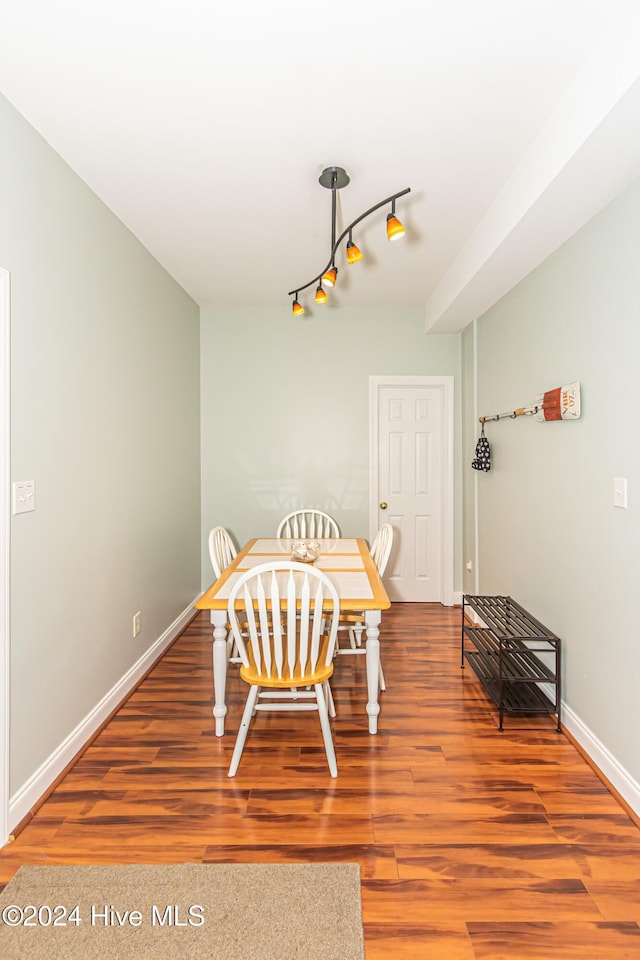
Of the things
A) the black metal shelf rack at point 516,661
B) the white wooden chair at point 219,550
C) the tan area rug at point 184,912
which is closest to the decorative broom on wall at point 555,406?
the black metal shelf rack at point 516,661

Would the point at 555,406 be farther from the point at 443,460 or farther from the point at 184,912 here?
the point at 184,912

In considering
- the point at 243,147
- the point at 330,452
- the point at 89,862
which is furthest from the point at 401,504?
the point at 89,862

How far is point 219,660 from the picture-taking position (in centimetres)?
242

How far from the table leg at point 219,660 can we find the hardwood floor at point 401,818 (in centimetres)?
12

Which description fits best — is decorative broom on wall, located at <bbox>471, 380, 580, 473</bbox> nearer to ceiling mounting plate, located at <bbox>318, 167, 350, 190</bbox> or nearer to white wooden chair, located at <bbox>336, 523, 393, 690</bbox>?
white wooden chair, located at <bbox>336, 523, 393, 690</bbox>

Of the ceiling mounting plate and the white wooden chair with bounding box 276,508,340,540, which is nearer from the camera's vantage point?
the ceiling mounting plate

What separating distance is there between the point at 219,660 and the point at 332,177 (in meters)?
2.24

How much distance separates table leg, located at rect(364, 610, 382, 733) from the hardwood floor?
9 cm

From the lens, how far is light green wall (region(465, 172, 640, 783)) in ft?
6.66

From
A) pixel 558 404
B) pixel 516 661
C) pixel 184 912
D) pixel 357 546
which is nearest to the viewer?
pixel 184 912

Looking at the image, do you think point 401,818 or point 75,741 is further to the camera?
point 75,741

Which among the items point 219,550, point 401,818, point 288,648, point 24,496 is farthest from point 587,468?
point 24,496

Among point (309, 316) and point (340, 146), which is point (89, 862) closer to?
point (340, 146)

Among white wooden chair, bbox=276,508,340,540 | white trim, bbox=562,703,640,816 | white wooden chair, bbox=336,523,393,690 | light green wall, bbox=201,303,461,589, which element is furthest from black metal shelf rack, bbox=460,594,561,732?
light green wall, bbox=201,303,461,589
